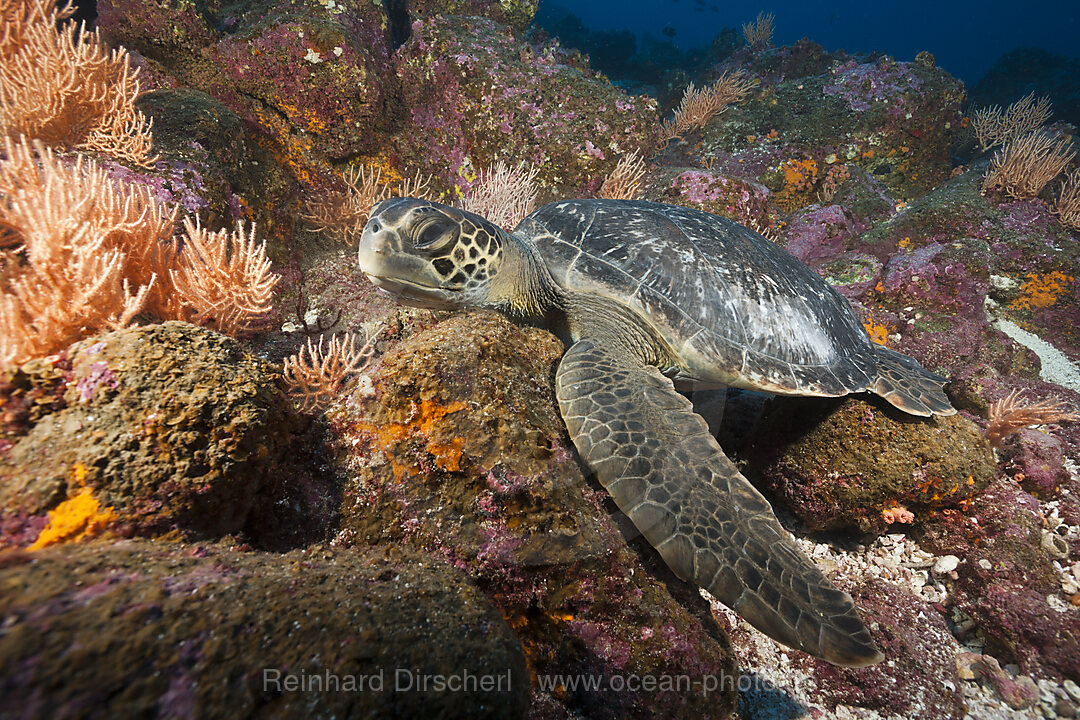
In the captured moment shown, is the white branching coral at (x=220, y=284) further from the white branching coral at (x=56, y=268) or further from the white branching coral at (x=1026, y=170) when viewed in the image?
the white branching coral at (x=1026, y=170)


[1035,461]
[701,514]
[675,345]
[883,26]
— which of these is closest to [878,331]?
[1035,461]

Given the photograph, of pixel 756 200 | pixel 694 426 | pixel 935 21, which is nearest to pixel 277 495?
pixel 694 426

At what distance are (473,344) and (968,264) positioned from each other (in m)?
6.23

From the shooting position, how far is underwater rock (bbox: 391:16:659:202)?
15.8 ft

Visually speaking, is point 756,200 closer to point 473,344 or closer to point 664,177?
point 664,177

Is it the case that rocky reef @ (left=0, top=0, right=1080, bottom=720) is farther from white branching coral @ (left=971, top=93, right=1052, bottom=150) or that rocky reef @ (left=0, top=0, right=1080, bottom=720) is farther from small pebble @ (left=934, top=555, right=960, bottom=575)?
white branching coral @ (left=971, top=93, right=1052, bottom=150)

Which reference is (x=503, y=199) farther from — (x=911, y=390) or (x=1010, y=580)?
(x=1010, y=580)

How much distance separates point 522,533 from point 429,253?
1.51 meters

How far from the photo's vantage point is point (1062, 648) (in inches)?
81.9

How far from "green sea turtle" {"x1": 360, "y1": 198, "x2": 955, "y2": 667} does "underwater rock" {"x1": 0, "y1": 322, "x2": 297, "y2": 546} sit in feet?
3.43

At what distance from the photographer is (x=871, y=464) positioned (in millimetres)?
2424

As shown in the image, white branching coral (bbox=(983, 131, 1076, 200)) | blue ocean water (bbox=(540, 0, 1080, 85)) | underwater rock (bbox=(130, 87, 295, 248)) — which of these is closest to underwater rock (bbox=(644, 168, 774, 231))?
white branching coral (bbox=(983, 131, 1076, 200))

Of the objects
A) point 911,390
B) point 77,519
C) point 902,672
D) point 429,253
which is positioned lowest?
point 77,519

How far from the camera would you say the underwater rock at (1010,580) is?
211 cm
